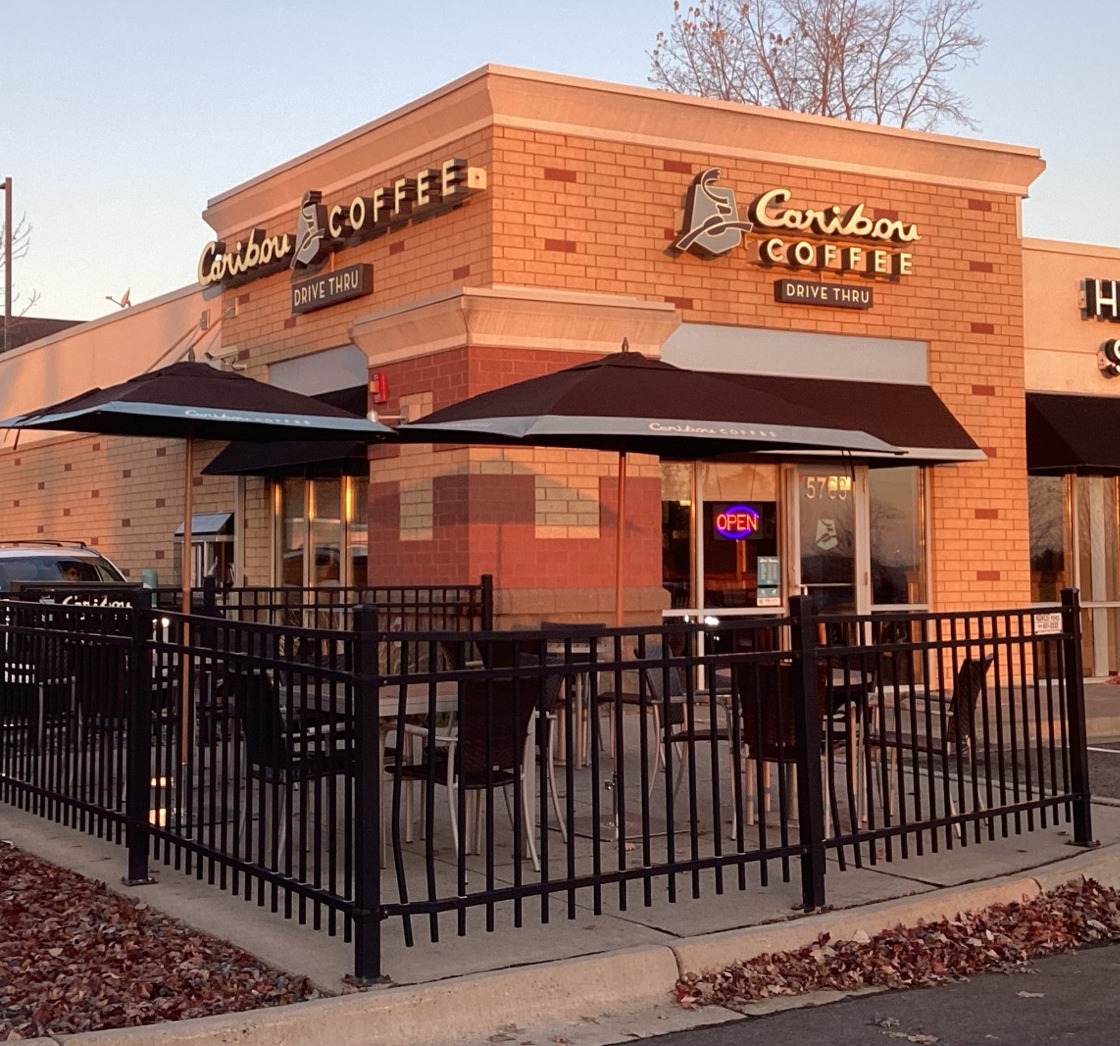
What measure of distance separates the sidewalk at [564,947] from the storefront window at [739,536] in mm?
7774

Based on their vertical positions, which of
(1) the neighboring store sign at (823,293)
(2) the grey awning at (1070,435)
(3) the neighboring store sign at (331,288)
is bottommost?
(2) the grey awning at (1070,435)

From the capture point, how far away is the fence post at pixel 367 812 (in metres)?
5.53

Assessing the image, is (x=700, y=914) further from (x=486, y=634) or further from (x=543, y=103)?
(x=543, y=103)

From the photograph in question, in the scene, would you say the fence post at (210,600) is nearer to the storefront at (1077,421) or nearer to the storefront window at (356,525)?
the storefront window at (356,525)

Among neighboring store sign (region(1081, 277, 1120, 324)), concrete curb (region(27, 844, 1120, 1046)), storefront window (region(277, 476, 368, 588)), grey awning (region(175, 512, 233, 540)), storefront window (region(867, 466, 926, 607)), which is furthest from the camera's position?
grey awning (region(175, 512, 233, 540))

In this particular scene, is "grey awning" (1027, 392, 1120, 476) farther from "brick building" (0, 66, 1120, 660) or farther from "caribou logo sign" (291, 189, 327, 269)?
"caribou logo sign" (291, 189, 327, 269)

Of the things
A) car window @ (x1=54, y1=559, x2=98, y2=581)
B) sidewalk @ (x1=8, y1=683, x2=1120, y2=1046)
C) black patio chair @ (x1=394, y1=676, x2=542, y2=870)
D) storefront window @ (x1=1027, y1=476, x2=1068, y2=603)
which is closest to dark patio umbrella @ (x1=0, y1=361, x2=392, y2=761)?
black patio chair @ (x1=394, y1=676, x2=542, y2=870)

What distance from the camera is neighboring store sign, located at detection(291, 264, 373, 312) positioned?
16.2m

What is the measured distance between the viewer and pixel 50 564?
50.9ft

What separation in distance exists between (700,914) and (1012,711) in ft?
7.52

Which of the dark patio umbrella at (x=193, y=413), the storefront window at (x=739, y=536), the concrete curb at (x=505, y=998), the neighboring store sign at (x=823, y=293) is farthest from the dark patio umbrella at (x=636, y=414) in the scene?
the neighboring store sign at (x=823, y=293)

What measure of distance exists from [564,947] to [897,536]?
1136 centimetres

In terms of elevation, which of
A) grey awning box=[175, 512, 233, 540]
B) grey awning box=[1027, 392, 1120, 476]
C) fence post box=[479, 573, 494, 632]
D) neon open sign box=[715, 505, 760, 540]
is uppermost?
grey awning box=[1027, 392, 1120, 476]

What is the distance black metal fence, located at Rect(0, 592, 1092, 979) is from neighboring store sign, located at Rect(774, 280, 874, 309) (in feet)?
24.6
